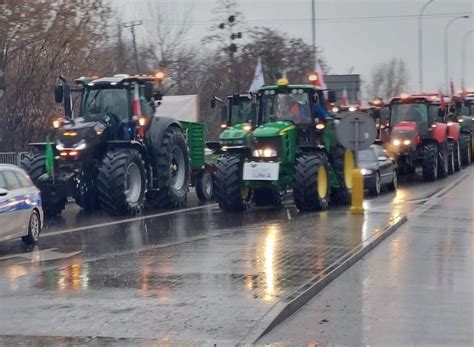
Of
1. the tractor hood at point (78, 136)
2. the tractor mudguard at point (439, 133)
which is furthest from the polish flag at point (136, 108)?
the tractor mudguard at point (439, 133)

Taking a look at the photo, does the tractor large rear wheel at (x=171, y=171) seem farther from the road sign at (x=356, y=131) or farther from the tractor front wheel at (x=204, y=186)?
the road sign at (x=356, y=131)

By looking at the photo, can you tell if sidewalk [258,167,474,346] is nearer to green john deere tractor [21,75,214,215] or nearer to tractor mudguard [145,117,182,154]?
green john deere tractor [21,75,214,215]

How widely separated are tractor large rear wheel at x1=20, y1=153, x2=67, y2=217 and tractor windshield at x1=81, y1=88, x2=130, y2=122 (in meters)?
1.51

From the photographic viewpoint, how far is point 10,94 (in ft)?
95.5

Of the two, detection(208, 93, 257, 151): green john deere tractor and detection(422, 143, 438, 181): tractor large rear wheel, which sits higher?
detection(208, 93, 257, 151): green john deere tractor

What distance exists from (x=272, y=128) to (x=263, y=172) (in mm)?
1061

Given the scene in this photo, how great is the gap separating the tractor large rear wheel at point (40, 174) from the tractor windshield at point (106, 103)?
4.97 feet

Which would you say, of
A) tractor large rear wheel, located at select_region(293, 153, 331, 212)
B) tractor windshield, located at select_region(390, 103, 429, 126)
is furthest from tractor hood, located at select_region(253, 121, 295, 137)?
tractor windshield, located at select_region(390, 103, 429, 126)

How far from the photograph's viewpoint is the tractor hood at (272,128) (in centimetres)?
1981

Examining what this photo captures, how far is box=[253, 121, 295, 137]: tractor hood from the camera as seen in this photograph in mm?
19812

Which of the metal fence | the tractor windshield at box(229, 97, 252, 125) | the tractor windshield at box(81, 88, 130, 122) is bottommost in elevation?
the metal fence

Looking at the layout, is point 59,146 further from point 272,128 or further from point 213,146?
point 213,146

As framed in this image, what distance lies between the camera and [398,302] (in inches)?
402

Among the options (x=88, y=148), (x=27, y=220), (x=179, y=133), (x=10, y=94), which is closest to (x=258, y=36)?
(x=10, y=94)
